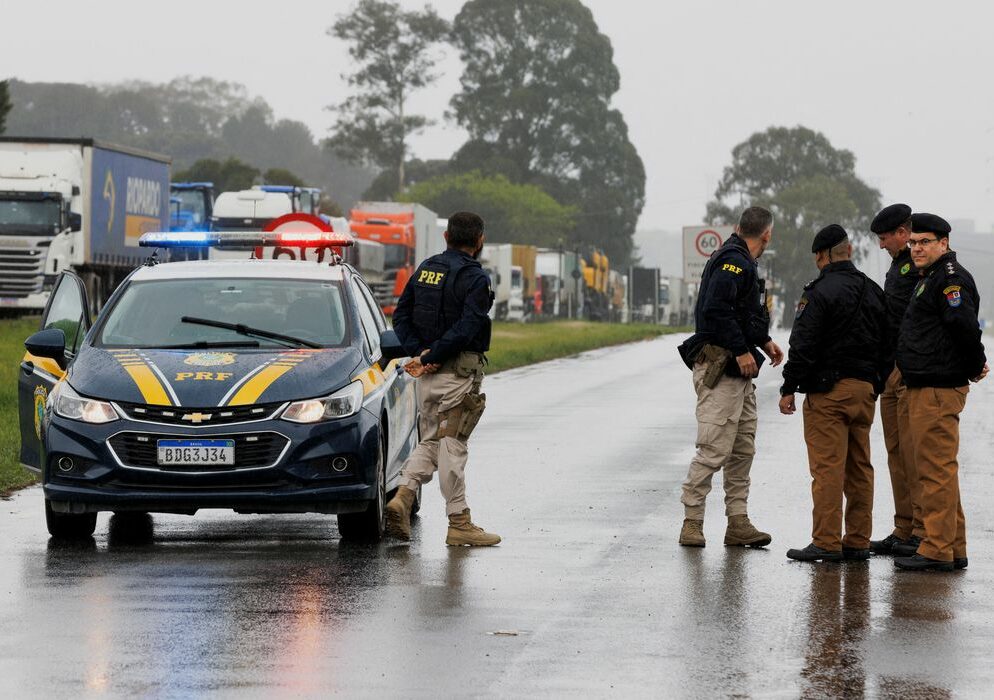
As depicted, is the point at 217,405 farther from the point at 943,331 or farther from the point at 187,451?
the point at 943,331

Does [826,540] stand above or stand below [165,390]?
below

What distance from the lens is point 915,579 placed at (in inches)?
385

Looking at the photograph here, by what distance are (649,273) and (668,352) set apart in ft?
169

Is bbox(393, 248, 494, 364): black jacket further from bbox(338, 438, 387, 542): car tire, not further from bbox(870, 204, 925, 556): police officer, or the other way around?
bbox(870, 204, 925, 556): police officer

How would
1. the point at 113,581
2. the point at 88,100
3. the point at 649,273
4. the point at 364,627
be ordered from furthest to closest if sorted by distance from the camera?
the point at 88,100, the point at 649,273, the point at 113,581, the point at 364,627

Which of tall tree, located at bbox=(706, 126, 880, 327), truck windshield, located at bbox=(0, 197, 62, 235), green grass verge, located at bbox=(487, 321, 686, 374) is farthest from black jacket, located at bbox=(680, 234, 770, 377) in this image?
tall tree, located at bbox=(706, 126, 880, 327)

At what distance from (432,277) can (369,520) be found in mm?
1330

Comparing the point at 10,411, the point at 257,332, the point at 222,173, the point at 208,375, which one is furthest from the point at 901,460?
the point at 222,173

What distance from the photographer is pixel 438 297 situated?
10922 millimetres

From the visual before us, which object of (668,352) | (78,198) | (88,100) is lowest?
(668,352)

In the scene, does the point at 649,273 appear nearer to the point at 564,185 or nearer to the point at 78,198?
the point at 564,185

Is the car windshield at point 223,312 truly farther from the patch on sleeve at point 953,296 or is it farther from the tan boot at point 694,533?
the patch on sleeve at point 953,296

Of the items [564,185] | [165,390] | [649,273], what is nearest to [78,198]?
[165,390]

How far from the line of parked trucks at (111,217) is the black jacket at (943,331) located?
2783 centimetres
